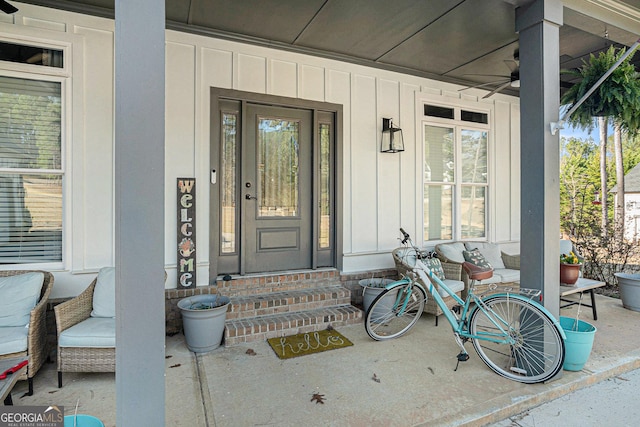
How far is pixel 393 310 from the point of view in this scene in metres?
3.53

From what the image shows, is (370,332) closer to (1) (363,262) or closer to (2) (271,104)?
(1) (363,262)

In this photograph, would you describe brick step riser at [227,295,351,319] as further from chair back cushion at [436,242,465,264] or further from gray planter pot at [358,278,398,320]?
chair back cushion at [436,242,465,264]

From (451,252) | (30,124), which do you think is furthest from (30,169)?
(451,252)

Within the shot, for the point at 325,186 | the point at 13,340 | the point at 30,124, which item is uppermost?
the point at 30,124

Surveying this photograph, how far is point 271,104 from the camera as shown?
4.05 meters

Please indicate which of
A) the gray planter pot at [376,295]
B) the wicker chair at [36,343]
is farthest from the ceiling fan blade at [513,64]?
the wicker chair at [36,343]

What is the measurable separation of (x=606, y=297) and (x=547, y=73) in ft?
13.3

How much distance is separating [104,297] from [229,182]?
1.68 meters

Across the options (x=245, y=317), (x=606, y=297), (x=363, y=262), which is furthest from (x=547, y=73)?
(x=606, y=297)

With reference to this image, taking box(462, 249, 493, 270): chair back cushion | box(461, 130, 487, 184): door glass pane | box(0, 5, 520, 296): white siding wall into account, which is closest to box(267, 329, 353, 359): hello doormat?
box(0, 5, 520, 296): white siding wall

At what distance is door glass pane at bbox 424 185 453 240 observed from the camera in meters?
5.13

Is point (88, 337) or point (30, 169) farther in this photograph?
point (30, 169)

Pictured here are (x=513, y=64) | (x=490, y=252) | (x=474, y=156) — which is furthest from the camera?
(x=474, y=156)

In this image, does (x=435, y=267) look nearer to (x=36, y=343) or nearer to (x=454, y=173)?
(x=454, y=173)
